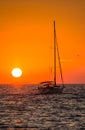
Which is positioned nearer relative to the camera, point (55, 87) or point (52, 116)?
point (52, 116)

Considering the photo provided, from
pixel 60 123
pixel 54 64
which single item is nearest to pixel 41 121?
pixel 60 123

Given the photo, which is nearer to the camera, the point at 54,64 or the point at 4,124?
the point at 4,124

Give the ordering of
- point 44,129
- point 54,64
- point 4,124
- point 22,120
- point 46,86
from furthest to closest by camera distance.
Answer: point 46,86 < point 54,64 < point 22,120 < point 4,124 < point 44,129

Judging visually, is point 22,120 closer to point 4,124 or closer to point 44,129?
point 4,124

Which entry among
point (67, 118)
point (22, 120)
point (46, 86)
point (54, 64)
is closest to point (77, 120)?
point (67, 118)

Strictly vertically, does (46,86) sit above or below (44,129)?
above

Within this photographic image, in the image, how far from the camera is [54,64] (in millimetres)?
117125

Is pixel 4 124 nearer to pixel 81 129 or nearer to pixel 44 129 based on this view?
pixel 44 129

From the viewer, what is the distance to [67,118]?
2373 inches

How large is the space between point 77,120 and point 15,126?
1024 centimetres

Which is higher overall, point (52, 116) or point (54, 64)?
point (54, 64)

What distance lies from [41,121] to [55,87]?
66.8 metres

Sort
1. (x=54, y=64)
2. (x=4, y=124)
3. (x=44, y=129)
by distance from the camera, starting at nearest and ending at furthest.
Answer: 1. (x=44, y=129)
2. (x=4, y=124)
3. (x=54, y=64)

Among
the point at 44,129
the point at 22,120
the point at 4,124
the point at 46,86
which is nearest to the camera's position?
the point at 44,129
